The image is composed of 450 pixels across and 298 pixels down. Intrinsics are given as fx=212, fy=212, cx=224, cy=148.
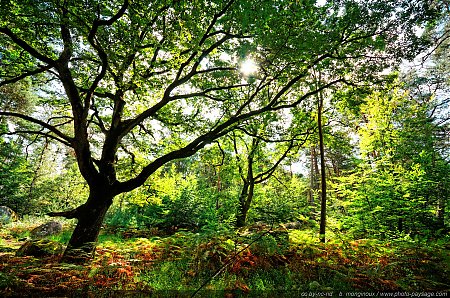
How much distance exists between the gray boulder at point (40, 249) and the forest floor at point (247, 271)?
0.62m

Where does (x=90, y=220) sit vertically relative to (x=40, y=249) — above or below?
above

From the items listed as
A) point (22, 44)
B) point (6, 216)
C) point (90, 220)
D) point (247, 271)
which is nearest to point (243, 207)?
point (247, 271)

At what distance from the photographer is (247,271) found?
15.1 feet

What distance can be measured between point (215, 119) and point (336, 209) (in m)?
13.3

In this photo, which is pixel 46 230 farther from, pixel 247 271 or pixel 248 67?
pixel 248 67

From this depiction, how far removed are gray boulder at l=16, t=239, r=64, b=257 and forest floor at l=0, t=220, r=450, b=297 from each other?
62 cm

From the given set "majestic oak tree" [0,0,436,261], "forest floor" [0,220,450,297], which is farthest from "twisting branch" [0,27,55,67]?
"forest floor" [0,220,450,297]

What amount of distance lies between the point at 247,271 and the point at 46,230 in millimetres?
13778

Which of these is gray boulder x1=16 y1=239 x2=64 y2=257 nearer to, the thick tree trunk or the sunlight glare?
the thick tree trunk

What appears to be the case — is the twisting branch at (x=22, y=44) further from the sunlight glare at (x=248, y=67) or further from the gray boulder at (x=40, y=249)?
the sunlight glare at (x=248, y=67)

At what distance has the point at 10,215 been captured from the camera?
59.5ft

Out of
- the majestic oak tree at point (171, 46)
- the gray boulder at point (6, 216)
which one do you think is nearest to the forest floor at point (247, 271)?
the majestic oak tree at point (171, 46)

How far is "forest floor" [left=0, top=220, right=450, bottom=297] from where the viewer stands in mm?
3523

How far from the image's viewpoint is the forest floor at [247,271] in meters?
3.52
